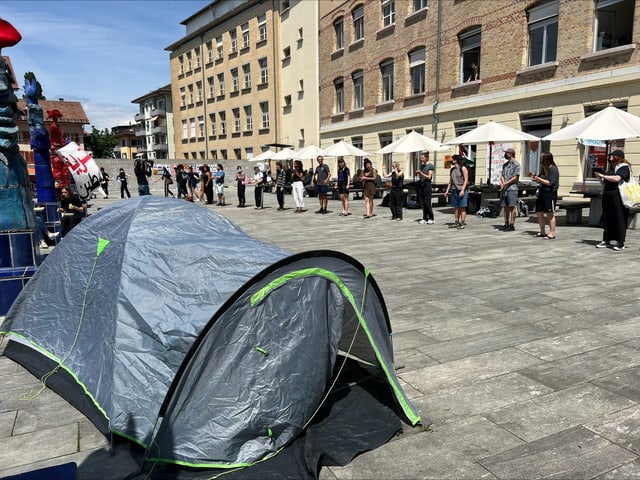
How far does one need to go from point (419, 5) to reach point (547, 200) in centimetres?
1633

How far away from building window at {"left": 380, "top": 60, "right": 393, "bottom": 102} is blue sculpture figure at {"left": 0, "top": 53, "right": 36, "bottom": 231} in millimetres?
21357

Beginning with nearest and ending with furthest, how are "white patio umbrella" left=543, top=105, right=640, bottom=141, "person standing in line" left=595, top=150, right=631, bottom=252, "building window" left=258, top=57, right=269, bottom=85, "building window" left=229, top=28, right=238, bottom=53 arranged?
"person standing in line" left=595, top=150, right=631, bottom=252
"white patio umbrella" left=543, top=105, right=640, bottom=141
"building window" left=258, top=57, right=269, bottom=85
"building window" left=229, top=28, right=238, bottom=53

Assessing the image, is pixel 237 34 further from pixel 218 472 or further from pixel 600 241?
pixel 218 472

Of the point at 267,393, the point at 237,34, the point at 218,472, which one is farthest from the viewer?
the point at 237,34

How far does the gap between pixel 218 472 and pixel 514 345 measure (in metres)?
3.25

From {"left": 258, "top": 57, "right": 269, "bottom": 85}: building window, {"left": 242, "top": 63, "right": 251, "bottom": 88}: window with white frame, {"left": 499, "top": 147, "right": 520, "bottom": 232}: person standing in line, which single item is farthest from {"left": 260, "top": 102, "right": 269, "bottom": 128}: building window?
{"left": 499, "top": 147, "right": 520, "bottom": 232}: person standing in line

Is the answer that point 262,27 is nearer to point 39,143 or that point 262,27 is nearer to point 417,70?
point 417,70

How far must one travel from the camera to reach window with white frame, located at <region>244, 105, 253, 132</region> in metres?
42.4

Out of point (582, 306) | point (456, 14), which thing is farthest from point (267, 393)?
point (456, 14)

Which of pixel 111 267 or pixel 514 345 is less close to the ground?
pixel 111 267

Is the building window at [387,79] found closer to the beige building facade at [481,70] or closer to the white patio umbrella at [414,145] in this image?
the beige building facade at [481,70]

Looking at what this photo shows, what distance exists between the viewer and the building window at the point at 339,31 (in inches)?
1158

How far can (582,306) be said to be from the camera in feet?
19.9

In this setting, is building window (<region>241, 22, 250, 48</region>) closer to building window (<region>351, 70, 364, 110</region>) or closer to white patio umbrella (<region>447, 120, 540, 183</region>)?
building window (<region>351, 70, 364, 110</region>)
